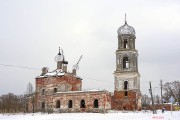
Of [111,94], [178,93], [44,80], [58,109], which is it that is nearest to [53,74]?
[44,80]

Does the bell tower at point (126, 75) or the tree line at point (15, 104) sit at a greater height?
the bell tower at point (126, 75)

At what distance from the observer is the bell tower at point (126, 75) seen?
50584 millimetres

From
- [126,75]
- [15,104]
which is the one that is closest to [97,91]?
[126,75]

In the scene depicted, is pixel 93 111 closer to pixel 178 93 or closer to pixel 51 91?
pixel 51 91

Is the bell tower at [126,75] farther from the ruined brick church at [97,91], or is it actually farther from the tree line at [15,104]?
the tree line at [15,104]

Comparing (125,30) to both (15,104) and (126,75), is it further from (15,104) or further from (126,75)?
(15,104)

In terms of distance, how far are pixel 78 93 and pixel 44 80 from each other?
7854 millimetres

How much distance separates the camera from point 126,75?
51219 millimetres

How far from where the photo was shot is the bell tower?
5058 cm

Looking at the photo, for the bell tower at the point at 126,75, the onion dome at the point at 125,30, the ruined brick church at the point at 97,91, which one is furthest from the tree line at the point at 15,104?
the onion dome at the point at 125,30

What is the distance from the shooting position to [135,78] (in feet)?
166

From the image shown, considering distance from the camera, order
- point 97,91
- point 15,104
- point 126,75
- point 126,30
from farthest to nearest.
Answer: point 15,104
point 126,30
point 126,75
point 97,91

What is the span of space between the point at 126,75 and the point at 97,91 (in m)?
6.22

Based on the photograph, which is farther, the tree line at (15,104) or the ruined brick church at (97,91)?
the tree line at (15,104)
